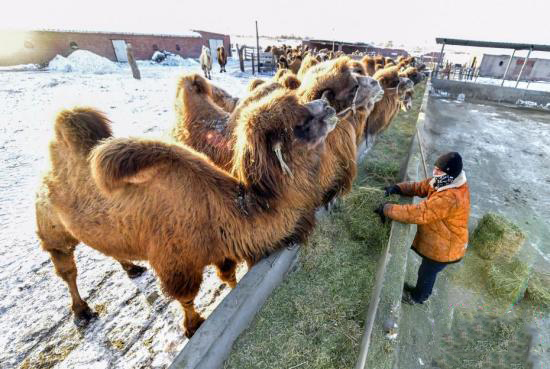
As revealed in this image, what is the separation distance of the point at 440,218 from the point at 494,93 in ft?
60.7

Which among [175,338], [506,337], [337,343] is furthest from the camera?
[506,337]

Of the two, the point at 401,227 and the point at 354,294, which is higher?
the point at 401,227

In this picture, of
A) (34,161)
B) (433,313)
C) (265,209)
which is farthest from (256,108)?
(34,161)

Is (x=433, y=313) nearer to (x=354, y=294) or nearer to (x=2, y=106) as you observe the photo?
(x=354, y=294)

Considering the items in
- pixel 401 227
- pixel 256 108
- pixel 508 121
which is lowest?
pixel 508 121

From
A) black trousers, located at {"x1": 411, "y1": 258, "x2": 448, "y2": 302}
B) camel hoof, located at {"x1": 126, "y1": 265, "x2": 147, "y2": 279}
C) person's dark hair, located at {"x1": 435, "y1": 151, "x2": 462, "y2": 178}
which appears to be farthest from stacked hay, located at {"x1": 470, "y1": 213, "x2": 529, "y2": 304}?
camel hoof, located at {"x1": 126, "y1": 265, "x2": 147, "y2": 279}

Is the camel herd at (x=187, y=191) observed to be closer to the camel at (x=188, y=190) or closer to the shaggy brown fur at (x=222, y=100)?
the camel at (x=188, y=190)

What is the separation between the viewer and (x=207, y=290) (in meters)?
3.62

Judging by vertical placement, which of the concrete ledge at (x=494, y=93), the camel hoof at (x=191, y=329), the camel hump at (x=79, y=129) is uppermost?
the camel hump at (x=79, y=129)

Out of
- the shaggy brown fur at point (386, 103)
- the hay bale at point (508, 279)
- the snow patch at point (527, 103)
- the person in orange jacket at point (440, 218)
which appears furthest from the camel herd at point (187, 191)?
the snow patch at point (527, 103)

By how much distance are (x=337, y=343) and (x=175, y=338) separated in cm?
168

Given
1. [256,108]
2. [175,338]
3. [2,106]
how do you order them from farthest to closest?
[2,106] → [175,338] → [256,108]

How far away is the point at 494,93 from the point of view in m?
16.8

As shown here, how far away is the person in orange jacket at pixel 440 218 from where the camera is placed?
297 cm
